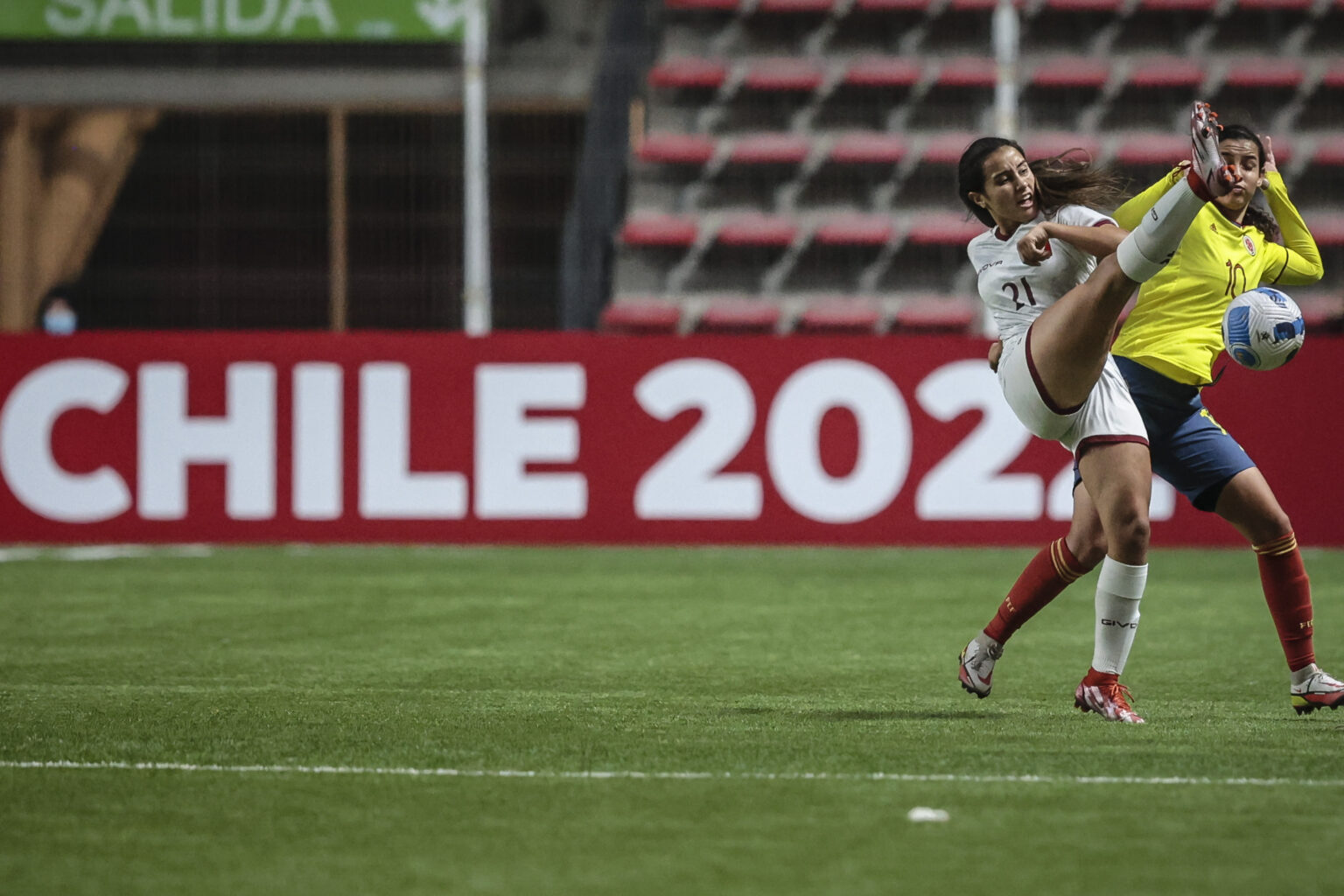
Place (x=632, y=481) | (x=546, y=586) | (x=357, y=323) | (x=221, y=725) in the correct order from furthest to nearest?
(x=357, y=323)
(x=632, y=481)
(x=546, y=586)
(x=221, y=725)

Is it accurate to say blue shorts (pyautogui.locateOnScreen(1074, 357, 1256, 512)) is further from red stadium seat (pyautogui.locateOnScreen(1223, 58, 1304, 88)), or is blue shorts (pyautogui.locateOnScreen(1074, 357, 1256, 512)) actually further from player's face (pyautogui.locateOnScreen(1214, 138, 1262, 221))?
red stadium seat (pyautogui.locateOnScreen(1223, 58, 1304, 88))

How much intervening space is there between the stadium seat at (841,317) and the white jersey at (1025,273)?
11.0 meters

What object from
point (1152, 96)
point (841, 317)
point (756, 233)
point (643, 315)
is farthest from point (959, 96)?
point (643, 315)

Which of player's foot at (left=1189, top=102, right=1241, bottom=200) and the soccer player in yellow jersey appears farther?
the soccer player in yellow jersey

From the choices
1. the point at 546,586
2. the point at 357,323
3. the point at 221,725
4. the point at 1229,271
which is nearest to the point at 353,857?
the point at 221,725

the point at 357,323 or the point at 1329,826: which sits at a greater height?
the point at 357,323

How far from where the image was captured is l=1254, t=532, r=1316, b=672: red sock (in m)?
5.50

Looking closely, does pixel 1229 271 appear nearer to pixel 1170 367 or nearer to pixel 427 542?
pixel 1170 367

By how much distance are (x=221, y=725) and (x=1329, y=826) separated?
3.06 meters

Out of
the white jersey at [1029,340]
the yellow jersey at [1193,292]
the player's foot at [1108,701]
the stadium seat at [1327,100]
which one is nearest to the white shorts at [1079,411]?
the white jersey at [1029,340]

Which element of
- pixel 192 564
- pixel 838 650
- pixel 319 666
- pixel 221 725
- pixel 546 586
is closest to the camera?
pixel 221 725

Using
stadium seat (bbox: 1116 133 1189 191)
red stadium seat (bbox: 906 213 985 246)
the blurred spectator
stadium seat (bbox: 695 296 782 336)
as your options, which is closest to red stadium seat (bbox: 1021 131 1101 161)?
stadium seat (bbox: 1116 133 1189 191)

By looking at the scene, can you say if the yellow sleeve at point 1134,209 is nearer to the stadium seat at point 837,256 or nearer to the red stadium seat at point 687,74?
the stadium seat at point 837,256

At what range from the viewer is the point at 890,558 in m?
11.8
